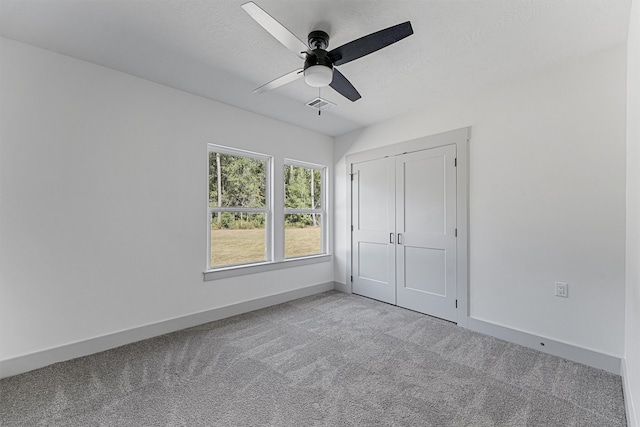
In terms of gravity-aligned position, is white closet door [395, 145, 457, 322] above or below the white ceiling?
below

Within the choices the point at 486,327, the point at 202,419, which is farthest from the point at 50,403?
the point at 486,327

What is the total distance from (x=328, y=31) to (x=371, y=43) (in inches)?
18.4

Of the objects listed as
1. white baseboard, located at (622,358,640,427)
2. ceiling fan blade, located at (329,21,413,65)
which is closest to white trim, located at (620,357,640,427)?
white baseboard, located at (622,358,640,427)

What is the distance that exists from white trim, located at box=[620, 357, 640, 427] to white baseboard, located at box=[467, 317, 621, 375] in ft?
0.29

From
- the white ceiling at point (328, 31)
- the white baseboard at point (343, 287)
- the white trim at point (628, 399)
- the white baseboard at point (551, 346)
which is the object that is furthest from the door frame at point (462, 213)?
the white baseboard at point (343, 287)

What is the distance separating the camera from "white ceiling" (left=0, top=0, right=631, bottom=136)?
187cm

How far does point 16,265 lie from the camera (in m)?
2.18

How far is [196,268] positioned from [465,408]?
2.76 meters

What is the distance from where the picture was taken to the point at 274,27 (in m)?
1.70

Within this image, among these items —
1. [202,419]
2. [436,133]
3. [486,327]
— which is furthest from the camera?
[436,133]

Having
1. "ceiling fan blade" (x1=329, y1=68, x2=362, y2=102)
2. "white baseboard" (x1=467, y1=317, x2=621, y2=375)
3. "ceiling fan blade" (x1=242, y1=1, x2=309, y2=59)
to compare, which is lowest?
"white baseboard" (x1=467, y1=317, x2=621, y2=375)

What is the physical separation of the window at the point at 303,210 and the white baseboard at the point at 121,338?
30.3 inches

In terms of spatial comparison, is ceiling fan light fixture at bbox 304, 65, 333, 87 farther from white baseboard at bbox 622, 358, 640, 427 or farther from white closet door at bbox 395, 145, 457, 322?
white baseboard at bbox 622, 358, 640, 427

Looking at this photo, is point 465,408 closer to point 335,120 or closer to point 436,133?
point 436,133
